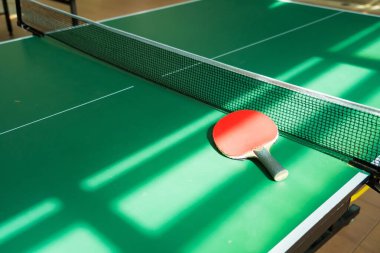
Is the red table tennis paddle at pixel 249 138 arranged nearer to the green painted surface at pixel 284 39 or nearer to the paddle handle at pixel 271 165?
the paddle handle at pixel 271 165

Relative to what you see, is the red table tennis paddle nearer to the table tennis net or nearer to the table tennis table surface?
the table tennis table surface

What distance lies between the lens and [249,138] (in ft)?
8.18

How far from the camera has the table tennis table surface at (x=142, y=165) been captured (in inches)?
79.9

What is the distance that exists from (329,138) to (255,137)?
1.80 ft

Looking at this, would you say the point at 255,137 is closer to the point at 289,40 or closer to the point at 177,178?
the point at 177,178

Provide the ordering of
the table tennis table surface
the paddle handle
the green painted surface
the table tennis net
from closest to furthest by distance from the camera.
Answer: the table tennis table surface, the paddle handle, the table tennis net, the green painted surface

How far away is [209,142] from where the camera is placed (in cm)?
272

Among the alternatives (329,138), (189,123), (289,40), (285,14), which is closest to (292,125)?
(329,138)

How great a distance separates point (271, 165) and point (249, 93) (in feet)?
3.39

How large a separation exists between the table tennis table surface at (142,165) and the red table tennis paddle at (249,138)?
6 centimetres

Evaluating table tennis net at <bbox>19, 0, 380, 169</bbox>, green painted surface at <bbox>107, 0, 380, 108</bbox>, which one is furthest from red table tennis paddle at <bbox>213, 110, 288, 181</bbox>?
green painted surface at <bbox>107, 0, 380, 108</bbox>

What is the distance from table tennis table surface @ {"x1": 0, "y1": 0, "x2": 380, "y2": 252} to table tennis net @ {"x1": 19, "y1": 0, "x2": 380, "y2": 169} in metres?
0.11

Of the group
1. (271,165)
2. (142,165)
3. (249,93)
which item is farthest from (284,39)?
(142,165)

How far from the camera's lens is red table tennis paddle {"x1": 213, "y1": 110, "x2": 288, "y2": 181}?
2.39 meters
